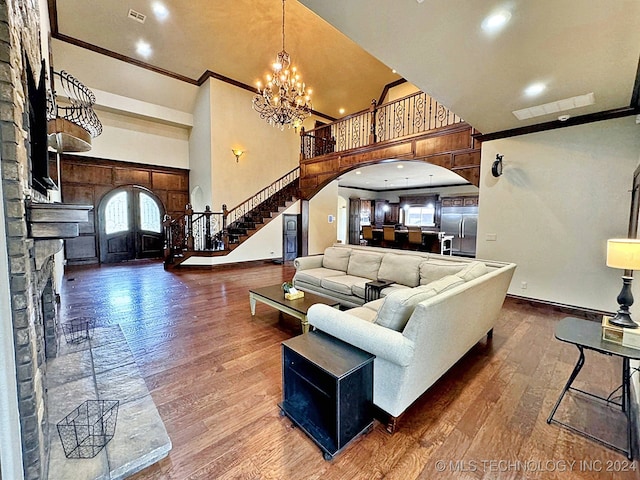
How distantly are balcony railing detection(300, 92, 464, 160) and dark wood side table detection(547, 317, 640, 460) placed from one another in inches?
154

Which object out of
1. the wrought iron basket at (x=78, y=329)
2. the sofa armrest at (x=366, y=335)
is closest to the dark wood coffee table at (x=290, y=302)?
the sofa armrest at (x=366, y=335)

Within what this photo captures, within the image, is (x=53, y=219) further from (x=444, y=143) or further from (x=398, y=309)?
(x=444, y=143)

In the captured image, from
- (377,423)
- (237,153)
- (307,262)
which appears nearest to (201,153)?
(237,153)

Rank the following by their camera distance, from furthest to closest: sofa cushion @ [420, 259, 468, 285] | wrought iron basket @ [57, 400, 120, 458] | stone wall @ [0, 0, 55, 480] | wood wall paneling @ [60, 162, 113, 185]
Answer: wood wall paneling @ [60, 162, 113, 185] < sofa cushion @ [420, 259, 468, 285] < wrought iron basket @ [57, 400, 120, 458] < stone wall @ [0, 0, 55, 480]

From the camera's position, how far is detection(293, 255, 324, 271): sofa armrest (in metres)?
4.74

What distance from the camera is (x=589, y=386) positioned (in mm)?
2344

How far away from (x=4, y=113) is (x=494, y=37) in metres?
3.08

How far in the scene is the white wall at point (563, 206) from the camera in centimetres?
372

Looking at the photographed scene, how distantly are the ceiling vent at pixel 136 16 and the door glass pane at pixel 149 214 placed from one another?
14.5 feet

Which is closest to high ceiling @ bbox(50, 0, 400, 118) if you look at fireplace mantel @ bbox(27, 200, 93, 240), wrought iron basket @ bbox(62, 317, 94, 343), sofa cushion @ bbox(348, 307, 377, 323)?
wrought iron basket @ bbox(62, 317, 94, 343)

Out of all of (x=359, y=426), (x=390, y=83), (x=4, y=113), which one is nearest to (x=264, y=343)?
(x=359, y=426)

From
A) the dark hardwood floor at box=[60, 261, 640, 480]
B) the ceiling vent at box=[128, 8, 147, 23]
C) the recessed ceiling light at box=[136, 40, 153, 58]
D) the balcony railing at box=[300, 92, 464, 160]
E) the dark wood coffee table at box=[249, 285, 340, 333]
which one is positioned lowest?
the dark hardwood floor at box=[60, 261, 640, 480]

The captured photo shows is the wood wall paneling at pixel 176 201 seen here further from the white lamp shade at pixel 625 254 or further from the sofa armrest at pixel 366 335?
the white lamp shade at pixel 625 254

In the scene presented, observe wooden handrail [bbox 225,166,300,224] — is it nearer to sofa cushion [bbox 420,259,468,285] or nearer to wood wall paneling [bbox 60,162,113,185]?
wood wall paneling [bbox 60,162,113,185]
